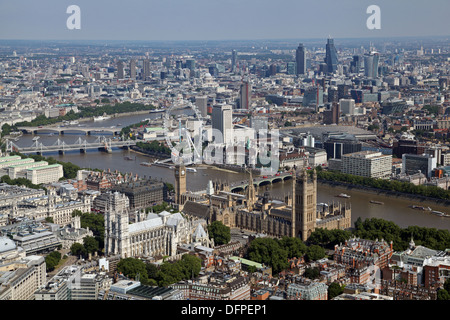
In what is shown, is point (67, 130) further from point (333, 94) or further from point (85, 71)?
point (333, 94)

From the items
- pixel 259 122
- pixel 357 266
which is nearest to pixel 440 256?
pixel 357 266

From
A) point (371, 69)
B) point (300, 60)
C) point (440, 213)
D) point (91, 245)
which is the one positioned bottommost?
point (440, 213)

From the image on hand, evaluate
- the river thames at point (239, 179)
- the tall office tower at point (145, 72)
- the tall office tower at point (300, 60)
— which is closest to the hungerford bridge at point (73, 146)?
the river thames at point (239, 179)

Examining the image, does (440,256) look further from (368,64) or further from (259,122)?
(368,64)

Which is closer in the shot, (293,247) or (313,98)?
(293,247)

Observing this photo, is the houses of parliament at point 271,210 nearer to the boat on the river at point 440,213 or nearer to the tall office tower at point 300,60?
the boat on the river at point 440,213

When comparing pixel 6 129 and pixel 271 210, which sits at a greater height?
pixel 6 129

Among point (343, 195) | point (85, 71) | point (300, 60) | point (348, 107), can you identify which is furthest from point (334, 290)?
point (300, 60)

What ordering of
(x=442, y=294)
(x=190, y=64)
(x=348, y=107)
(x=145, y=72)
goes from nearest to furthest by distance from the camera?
(x=442, y=294) → (x=348, y=107) → (x=145, y=72) → (x=190, y=64)
